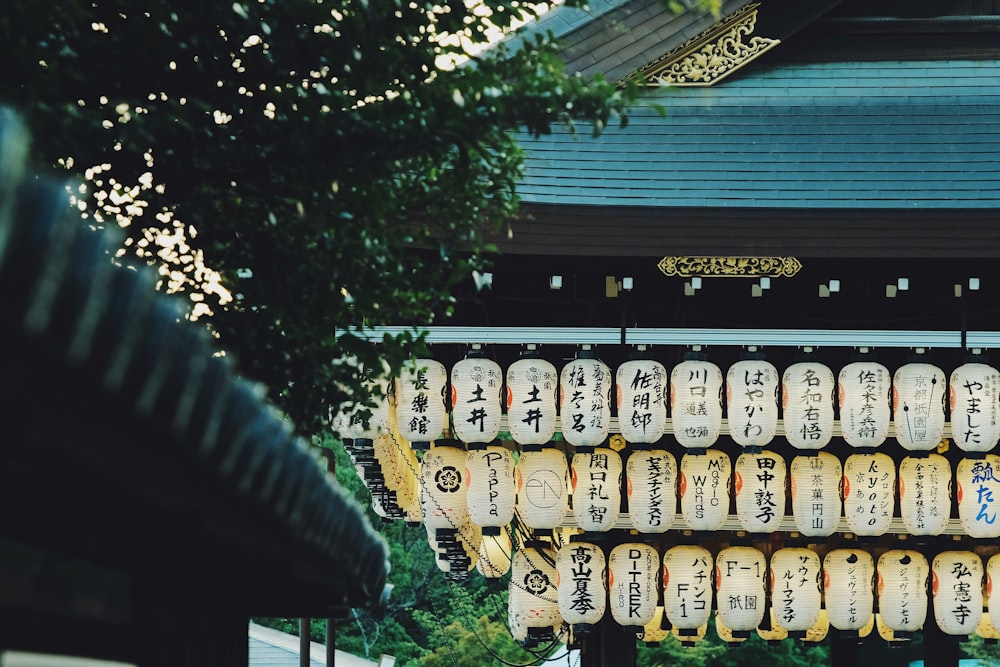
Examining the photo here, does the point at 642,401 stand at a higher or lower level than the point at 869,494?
higher

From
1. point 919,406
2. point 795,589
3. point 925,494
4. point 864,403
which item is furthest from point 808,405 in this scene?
point 795,589

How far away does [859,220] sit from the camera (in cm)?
1074

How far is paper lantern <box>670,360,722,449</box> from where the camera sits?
35.2 ft

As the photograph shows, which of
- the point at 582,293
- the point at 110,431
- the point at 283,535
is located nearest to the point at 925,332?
the point at 582,293

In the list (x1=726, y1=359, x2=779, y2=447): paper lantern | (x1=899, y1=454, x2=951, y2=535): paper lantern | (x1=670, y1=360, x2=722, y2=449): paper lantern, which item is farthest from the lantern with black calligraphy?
(x1=670, y1=360, x2=722, y2=449): paper lantern

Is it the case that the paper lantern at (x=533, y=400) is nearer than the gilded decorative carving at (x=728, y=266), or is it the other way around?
the paper lantern at (x=533, y=400)

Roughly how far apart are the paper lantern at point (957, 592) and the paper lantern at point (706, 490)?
182 cm

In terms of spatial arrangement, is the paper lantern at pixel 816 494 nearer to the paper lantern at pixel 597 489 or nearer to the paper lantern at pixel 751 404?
the paper lantern at pixel 751 404

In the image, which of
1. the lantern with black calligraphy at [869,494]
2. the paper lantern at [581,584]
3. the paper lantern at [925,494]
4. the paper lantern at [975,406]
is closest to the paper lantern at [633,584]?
the paper lantern at [581,584]

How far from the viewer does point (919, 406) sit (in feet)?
35.5

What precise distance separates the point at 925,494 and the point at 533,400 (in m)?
3.11

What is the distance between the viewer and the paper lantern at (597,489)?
1088 centimetres

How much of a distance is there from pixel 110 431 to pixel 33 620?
1.71m

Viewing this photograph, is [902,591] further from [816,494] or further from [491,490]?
[491,490]
